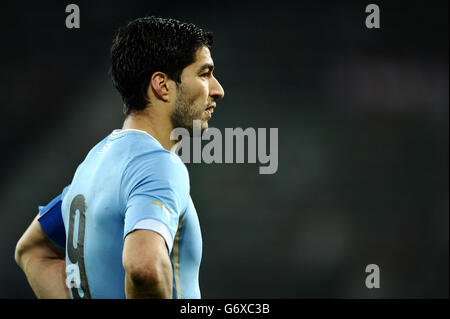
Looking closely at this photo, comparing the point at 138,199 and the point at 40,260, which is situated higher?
the point at 138,199

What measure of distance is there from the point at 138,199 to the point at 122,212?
116mm

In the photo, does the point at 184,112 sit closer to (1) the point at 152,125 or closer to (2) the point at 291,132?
(1) the point at 152,125

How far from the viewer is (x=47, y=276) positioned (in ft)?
5.19

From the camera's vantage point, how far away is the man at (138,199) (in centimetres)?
109

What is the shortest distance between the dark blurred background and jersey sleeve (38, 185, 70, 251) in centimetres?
286

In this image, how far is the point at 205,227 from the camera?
455cm

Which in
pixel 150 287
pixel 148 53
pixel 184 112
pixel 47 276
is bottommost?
pixel 47 276

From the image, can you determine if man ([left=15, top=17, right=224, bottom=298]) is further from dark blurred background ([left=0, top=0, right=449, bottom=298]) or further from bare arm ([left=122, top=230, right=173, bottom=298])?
dark blurred background ([left=0, top=0, right=449, bottom=298])

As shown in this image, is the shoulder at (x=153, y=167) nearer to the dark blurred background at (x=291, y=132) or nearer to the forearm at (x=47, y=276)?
the forearm at (x=47, y=276)

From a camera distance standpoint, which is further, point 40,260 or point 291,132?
point 291,132

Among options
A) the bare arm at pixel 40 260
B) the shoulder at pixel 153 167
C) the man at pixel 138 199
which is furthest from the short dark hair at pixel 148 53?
the bare arm at pixel 40 260

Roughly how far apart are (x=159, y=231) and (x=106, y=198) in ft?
0.75

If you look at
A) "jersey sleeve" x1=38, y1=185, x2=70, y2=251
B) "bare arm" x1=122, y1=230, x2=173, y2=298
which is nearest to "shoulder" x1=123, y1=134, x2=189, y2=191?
"bare arm" x1=122, y1=230, x2=173, y2=298

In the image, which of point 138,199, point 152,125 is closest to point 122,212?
point 138,199
